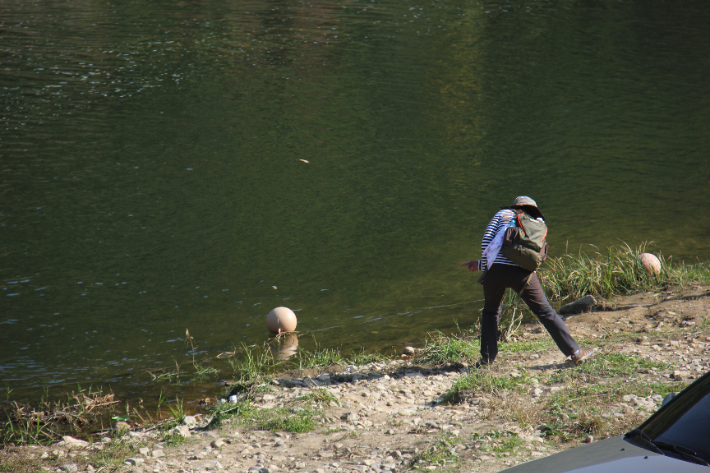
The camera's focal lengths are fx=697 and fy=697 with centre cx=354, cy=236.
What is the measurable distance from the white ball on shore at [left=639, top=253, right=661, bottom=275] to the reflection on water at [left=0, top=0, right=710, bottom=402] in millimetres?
1847

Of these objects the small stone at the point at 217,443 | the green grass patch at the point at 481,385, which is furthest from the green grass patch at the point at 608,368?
the small stone at the point at 217,443

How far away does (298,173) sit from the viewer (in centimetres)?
1608

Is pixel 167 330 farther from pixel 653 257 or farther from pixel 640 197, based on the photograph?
pixel 640 197

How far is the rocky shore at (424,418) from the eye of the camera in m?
5.23

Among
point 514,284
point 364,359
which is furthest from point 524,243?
point 364,359

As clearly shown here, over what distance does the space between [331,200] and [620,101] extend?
13.0 meters

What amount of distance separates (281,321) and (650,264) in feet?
16.9

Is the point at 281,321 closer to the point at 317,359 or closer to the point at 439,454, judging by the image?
the point at 317,359

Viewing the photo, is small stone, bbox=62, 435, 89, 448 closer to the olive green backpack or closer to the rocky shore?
the rocky shore

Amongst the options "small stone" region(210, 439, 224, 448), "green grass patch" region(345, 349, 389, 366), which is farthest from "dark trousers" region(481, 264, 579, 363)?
"small stone" region(210, 439, 224, 448)

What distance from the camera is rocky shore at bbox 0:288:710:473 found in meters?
5.23

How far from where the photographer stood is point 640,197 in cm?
1459

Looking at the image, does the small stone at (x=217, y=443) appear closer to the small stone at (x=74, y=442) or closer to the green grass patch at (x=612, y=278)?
the small stone at (x=74, y=442)

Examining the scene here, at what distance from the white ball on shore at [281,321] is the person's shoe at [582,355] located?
11.9 ft
